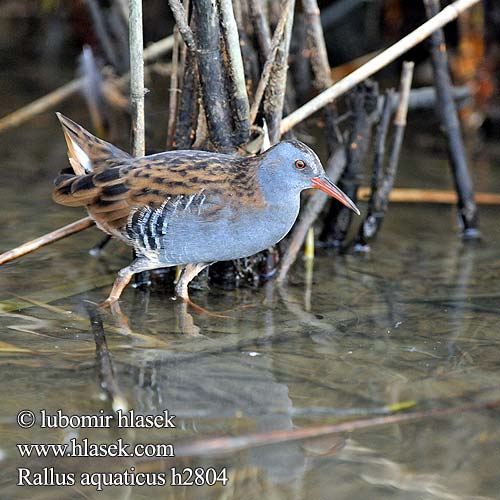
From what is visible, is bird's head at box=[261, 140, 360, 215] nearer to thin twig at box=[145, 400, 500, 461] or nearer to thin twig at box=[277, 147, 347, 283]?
thin twig at box=[277, 147, 347, 283]

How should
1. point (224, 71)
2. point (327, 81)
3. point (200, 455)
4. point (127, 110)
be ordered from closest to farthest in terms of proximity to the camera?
point (200, 455) → point (224, 71) → point (327, 81) → point (127, 110)

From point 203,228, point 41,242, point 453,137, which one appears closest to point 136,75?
point 203,228

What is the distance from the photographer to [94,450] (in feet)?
8.05

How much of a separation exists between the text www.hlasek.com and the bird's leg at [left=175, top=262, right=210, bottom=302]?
1224 mm

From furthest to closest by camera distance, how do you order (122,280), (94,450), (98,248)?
(98,248)
(122,280)
(94,450)

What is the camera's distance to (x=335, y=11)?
6.93 m

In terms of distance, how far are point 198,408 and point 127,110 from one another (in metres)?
3.47

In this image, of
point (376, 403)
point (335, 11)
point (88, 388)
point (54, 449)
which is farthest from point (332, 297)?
point (335, 11)

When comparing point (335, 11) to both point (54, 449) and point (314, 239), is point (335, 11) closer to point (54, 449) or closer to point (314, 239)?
point (314, 239)

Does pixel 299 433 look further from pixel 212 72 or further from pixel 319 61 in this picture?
pixel 319 61

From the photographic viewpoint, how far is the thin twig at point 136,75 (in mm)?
3359

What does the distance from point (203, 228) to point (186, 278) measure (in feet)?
1.15

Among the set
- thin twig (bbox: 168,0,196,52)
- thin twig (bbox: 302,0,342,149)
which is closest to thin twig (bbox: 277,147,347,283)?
thin twig (bbox: 302,0,342,149)

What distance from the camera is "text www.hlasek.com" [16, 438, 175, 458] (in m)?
2.43
